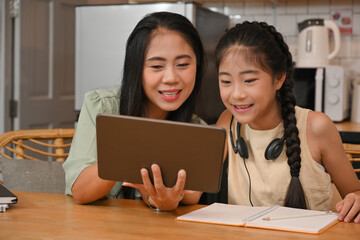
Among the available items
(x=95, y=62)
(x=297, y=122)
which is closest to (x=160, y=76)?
(x=297, y=122)

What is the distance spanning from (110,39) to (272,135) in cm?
145

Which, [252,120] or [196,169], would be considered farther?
[252,120]

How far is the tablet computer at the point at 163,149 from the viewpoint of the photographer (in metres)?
1.11

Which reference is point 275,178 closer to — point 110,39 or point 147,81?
point 147,81

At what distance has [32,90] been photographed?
3.50 meters

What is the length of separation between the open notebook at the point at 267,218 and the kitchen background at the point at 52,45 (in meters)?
1.84

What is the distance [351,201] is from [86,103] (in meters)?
0.83

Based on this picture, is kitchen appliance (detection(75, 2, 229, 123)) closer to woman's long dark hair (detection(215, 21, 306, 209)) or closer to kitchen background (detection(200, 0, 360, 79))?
kitchen background (detection(200, 0, 360, 79))

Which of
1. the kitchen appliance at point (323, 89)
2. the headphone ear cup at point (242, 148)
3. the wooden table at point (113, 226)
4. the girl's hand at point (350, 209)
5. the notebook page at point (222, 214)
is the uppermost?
the kitchen appliance at point (323, 89)

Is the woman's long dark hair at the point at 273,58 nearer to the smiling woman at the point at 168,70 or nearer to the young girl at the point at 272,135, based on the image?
the young girl at the point at 272,135

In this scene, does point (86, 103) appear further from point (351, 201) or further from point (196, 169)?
point (351, 201)

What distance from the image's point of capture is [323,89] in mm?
2689

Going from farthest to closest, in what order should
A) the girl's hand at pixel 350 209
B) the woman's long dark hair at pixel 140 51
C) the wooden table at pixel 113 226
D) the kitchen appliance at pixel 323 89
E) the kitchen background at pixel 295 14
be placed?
the kitchen background at pixel 295 14, the kitchen appliance at pixel 323 89, the woman's long dark hair at pixel 140 51, the girl's hand at pixel 350 209, the wooden table at pixel 113 226

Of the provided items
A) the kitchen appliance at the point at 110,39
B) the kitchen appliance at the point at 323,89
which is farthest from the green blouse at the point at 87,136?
the kitchen appliance at the point at 323,89
